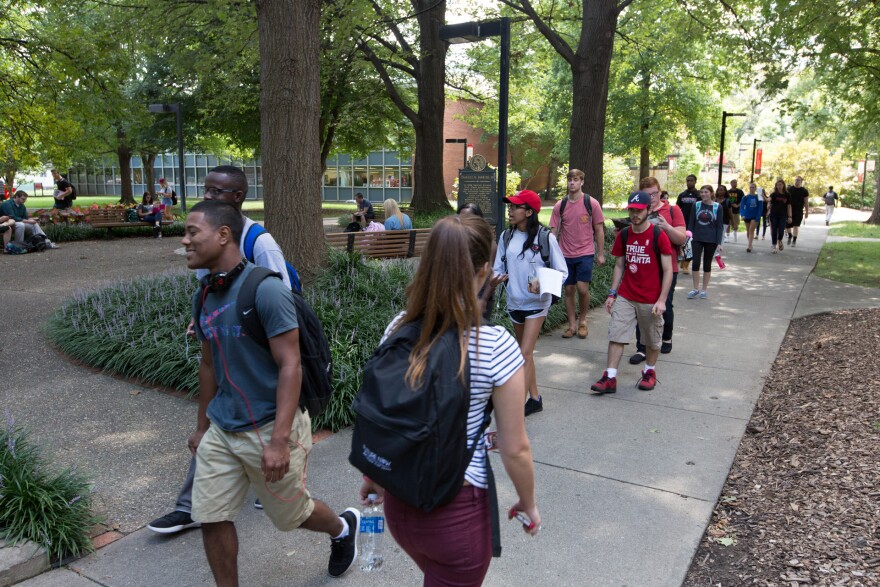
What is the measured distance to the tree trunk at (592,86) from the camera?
506 inches

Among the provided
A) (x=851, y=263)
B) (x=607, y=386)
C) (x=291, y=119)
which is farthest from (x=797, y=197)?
(x=291, y=119)

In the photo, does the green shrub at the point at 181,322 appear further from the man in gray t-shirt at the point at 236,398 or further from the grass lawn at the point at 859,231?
the grass lawn at the point at 859,231

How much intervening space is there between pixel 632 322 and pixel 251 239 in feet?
12.2

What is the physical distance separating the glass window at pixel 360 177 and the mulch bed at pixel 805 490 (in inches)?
1839

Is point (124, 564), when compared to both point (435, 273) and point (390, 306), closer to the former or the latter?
point (435, 273)

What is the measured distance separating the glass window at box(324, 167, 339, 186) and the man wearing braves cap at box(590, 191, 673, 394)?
1891 inches

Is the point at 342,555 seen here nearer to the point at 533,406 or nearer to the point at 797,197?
the point at 533,406

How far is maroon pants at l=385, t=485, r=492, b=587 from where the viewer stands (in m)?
2.06

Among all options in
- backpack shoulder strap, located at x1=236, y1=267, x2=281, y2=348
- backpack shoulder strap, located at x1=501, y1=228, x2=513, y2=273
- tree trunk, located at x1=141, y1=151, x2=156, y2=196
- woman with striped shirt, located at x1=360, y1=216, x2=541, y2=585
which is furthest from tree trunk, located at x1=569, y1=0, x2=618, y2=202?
tree trunk, located at x1=141, y1=151, x2=156, y2=196

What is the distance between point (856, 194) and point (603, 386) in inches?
2206

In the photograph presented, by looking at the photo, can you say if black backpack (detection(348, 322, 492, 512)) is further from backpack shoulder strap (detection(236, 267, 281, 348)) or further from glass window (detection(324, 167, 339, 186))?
glass window (detection(324, 167, 339, 186))

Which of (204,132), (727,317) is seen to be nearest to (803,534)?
(727,317)

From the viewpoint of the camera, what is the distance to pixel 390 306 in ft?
25.0

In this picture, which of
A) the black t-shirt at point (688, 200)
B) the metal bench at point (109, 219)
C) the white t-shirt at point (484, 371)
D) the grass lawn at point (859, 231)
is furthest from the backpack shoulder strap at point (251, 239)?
the grass lawn at point (859, 231)
